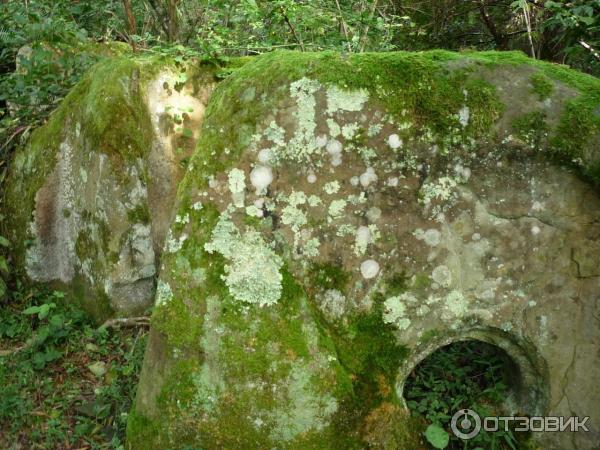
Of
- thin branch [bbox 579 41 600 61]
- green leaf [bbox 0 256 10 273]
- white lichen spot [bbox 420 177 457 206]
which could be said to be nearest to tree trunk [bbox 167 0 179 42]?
green leaf [bbox 0 256 10 273]

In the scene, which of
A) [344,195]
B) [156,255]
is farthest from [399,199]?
[156,255]

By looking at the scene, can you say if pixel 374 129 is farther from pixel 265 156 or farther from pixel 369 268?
pixel 369 268

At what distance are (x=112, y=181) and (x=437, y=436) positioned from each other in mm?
3255

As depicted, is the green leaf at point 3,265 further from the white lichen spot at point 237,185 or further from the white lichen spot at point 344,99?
the white lichen spot at point 344,99

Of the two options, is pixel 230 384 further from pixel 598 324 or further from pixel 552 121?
pixel 552 121

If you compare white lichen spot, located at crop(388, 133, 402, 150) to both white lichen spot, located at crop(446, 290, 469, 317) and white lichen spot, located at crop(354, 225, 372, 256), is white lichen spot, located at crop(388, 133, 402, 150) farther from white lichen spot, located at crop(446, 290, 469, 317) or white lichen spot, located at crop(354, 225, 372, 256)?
white lichen spot, located at crop(446, 290, 469, 317)

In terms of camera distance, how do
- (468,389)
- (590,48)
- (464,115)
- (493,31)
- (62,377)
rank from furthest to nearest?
(493,31), (590,48), (62,377), (468,389), (464,115)

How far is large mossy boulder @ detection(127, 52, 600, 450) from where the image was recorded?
272cm

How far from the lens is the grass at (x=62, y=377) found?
3.42m

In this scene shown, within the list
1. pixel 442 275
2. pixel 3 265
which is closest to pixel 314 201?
pixel 442 275

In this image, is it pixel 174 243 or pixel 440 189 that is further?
pixel 174 243

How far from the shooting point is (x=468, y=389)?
3090mm

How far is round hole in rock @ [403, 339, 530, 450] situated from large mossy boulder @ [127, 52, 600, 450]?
0.23 meters

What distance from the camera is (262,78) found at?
9.29 ft
